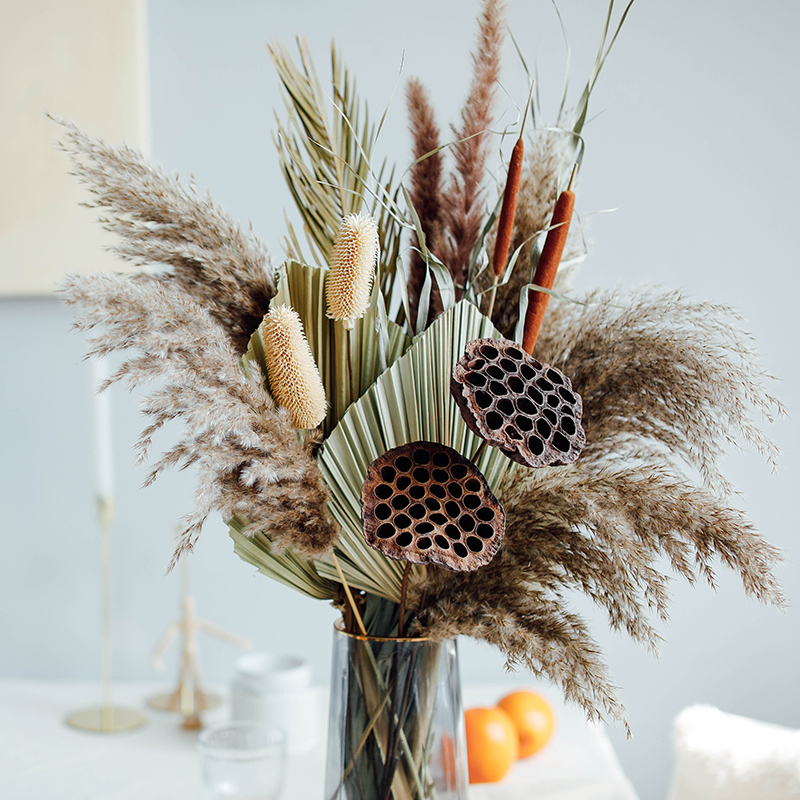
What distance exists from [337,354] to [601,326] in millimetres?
194

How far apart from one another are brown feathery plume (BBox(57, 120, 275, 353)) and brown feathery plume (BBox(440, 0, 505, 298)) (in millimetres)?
150

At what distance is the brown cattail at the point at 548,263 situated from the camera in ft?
1.60

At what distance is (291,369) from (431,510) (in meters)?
0.12

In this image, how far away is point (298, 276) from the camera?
Result: 50 centimetres

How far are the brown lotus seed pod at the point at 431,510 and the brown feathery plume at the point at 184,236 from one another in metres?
0.16

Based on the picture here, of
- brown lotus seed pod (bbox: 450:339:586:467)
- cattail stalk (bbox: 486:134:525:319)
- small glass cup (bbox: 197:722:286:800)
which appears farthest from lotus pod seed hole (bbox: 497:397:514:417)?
small glass cup (bbox: 197:722:286:800)

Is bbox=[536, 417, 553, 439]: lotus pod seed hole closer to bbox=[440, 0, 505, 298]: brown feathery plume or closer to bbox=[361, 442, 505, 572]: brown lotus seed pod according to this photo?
bbox=[361, 442, 505, 572]: brown lotus seed pod

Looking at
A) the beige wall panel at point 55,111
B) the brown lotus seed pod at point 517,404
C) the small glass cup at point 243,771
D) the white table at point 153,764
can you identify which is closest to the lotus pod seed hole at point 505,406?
the brown lotus seed pod at point 517,404

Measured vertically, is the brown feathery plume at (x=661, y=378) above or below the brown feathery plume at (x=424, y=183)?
below

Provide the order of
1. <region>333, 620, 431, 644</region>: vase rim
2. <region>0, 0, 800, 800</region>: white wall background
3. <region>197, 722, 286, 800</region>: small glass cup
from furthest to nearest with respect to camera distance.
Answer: <region>0, 0, 800, 800</region>: white wall background < <region>197, 722, 286, 800</region>: small glass cup < <region>333, 620, 431, 644</region>: vase rim

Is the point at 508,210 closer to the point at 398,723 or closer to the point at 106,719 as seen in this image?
the point at 398,723

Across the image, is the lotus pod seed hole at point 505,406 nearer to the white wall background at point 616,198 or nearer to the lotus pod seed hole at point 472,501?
the lotus pod seed hole at point 472,501

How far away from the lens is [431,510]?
425 mm

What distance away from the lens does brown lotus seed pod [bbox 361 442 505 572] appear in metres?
0.40
